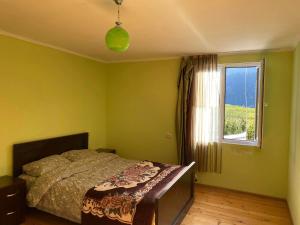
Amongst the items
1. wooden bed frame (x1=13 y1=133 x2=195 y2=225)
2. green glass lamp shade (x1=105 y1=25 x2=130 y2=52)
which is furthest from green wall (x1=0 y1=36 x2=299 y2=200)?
green glass lamp shade (x1=105 y1=25 x2=130 y2=52)

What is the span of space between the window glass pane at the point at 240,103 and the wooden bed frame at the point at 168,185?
46.2 inches

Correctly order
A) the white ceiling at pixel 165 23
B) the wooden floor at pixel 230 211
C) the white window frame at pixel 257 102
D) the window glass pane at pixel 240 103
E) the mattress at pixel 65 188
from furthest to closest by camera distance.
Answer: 1. the window glass pane at pixel 240 103
2. the white window frame at pixel 257 102
3. the wooden floor at pixel 230 211
4. the mattress at pixel 65 188
5. the white ceiling at pixel 165 23

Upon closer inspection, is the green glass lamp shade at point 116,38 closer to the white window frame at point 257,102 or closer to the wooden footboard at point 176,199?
the wooden footboard at point 176,199

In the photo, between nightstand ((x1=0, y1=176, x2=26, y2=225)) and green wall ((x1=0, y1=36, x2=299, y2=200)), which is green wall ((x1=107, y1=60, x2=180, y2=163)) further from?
nightstand ((x1=0, y1=176, x2=26, y2=225))

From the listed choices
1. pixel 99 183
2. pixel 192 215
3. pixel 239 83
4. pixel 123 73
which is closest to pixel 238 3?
pixel 239 83

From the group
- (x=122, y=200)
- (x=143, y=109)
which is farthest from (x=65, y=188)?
(x=143, y=109)

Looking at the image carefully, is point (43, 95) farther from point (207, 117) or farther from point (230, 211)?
point (230, 211)

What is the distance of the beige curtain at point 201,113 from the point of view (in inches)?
152

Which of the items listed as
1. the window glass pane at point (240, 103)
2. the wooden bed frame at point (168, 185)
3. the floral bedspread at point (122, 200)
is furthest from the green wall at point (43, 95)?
the window glass pane at point (240, 103)

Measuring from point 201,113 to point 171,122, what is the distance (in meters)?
0.64

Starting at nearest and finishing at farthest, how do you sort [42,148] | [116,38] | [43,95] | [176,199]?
[116,38], [176,199], [42,148], [43,95]

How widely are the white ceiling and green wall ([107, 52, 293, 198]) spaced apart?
0.67 metres

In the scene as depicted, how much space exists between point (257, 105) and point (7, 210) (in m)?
3.82

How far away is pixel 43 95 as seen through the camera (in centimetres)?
347
